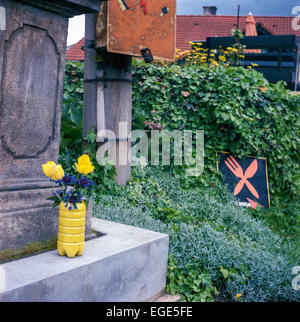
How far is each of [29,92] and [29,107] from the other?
0.10 meters

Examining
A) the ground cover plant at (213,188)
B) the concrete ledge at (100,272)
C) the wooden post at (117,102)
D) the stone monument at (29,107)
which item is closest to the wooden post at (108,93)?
the wooden post at (117,102)

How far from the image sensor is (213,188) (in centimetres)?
508

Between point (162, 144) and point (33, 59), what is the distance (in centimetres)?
291

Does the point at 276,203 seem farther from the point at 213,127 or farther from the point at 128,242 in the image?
the point at 128,242

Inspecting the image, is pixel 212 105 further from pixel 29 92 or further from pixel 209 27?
pixel 209 27

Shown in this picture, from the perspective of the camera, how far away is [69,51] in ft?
52.7

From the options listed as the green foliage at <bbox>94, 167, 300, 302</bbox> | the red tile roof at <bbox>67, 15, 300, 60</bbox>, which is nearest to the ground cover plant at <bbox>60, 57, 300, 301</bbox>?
the green foliage at <bbox>94, 167, 300, 302</bbox>

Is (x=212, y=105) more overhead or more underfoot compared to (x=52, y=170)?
more overhead

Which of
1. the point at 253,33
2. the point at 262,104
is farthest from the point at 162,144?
the point at 253,33

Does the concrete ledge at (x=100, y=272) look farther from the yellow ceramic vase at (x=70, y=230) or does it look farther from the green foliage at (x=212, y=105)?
the green foliage at (x=212, y=105)

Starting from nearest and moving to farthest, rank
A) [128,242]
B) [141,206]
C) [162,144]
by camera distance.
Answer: [128,242] → [141,206] → [162,144]

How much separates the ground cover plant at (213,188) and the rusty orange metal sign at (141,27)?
3.11 feet

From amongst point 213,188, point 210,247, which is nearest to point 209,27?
point 213,188

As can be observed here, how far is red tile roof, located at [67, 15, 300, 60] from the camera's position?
50.4 ft
